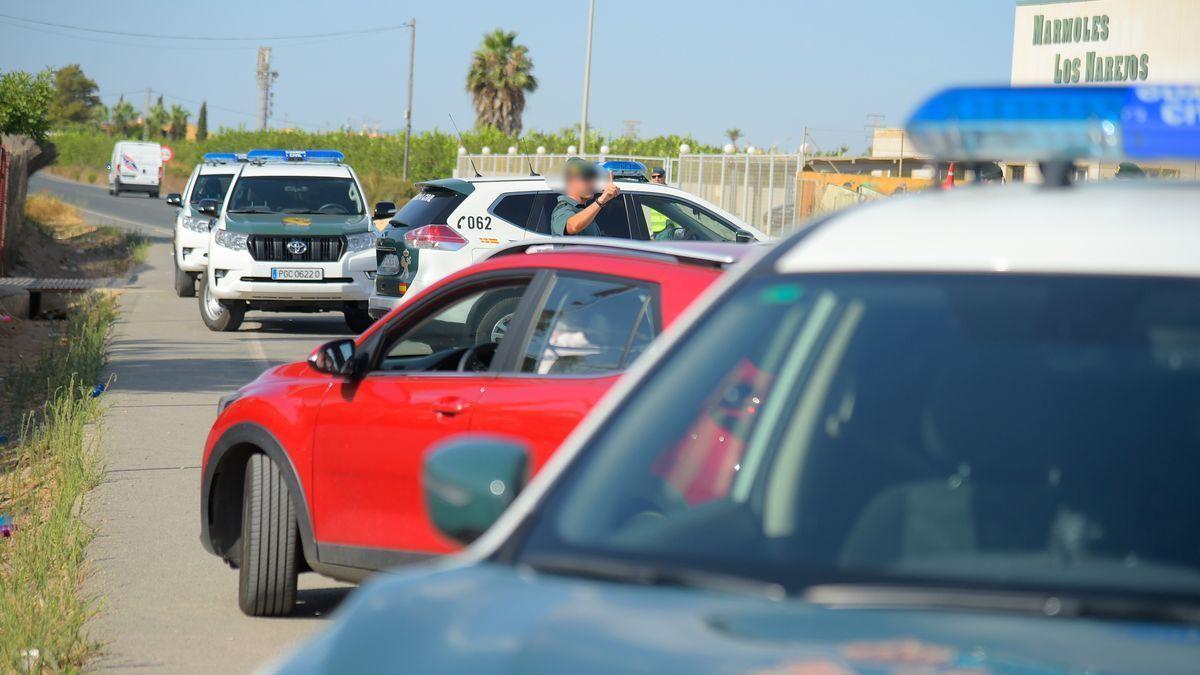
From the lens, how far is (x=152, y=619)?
6270 millimetres

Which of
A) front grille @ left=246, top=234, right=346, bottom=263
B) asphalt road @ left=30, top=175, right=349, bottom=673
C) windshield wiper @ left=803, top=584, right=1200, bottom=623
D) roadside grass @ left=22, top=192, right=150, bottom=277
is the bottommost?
roadside grass @ left=22, top=192, right=150, bottom=277

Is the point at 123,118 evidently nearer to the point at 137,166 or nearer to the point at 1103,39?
the point at 137,166

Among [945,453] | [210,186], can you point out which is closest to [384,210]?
[210,186]

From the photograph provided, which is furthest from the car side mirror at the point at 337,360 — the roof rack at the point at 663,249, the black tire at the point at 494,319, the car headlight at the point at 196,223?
the car headlight at the point at 196,223

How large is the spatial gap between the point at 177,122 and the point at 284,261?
129184 mm

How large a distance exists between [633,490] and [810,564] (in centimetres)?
39

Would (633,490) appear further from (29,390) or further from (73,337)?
(73,337)

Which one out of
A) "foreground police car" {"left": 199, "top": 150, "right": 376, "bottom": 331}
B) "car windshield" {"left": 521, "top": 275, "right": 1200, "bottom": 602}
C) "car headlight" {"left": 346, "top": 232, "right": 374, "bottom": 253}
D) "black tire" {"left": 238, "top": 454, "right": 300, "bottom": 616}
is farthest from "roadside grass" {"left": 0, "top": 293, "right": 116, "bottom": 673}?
"car headlight" {"left": 346, "top": 232, "right": 374, "bottom": 253}

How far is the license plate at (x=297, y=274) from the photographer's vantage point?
1780 cm

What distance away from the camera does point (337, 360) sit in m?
5.96

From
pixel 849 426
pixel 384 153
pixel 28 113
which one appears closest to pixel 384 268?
pixel 849 426

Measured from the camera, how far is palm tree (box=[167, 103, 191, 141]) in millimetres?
140125

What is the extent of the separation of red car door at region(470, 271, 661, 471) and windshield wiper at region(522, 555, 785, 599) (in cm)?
276

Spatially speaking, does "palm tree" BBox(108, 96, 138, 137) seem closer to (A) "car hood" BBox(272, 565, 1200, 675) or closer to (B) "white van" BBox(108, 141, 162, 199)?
(B) "white van" BBox(108, 141, 162, 199)
